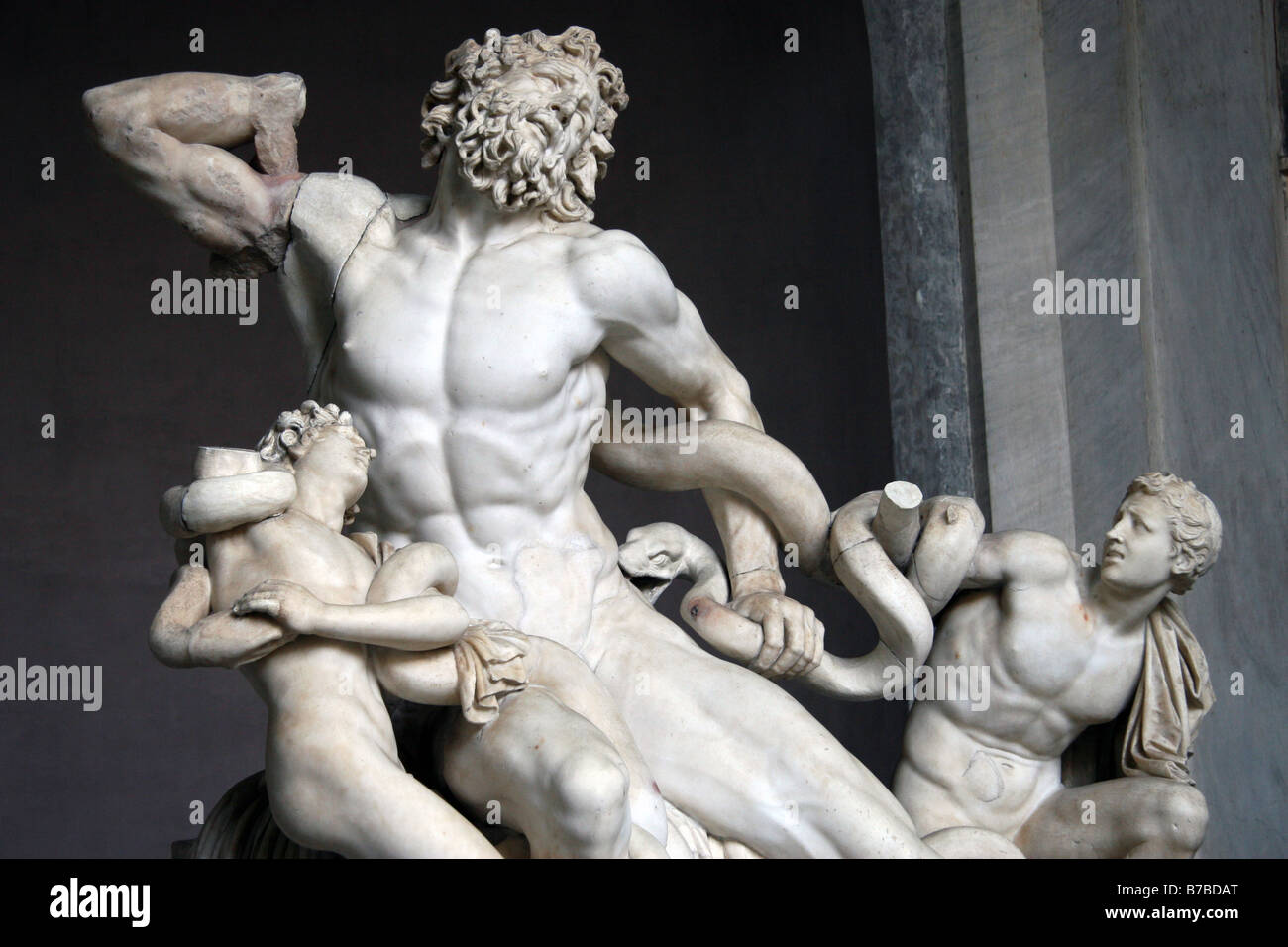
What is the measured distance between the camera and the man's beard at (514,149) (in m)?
3.35

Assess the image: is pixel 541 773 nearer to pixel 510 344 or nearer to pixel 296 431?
pixel 296 431

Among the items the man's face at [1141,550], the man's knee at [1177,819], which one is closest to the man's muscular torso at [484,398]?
the man's face at [1141,550]

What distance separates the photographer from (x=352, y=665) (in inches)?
115

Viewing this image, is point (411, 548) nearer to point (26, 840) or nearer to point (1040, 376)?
point (1040, 376)

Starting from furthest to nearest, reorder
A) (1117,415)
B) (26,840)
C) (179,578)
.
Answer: (26,840), (1117,415), (179,578)

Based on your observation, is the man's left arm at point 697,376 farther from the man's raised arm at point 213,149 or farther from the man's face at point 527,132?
the man's raised arm at point 213,149

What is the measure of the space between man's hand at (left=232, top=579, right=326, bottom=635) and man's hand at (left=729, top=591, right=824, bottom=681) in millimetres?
921

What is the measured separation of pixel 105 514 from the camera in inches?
256

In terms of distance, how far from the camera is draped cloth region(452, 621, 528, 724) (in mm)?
2963

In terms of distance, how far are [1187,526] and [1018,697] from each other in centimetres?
42

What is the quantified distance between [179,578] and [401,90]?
13.3ft

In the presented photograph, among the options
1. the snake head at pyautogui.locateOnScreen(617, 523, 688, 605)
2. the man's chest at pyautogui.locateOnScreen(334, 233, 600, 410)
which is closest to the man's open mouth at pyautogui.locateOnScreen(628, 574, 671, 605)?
the snake head at pyautogui.locateOnScreen(617, 523, 688, 605)

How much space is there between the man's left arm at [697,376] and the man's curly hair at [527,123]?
0.12 meters

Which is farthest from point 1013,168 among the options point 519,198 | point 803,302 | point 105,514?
point 105,514
